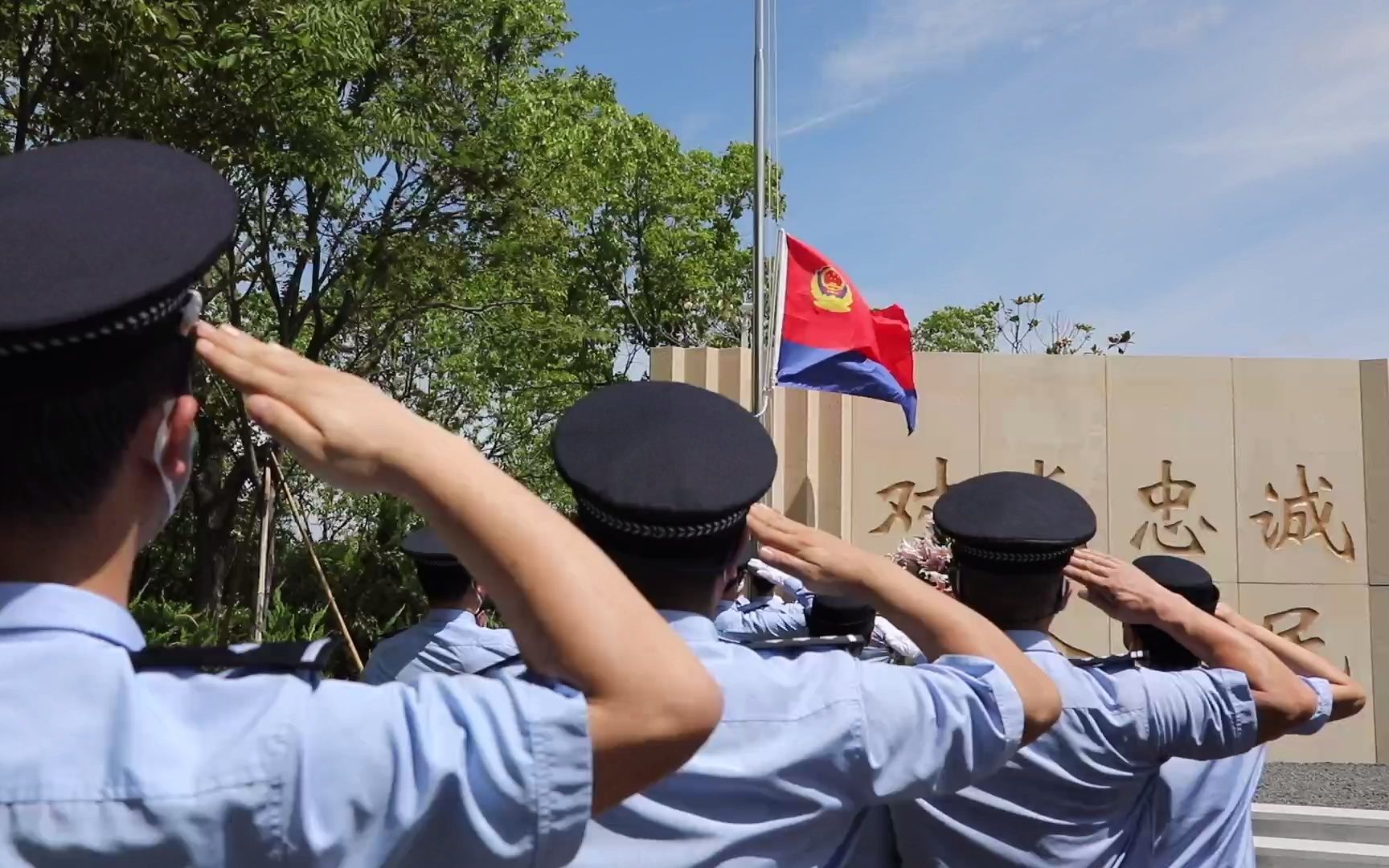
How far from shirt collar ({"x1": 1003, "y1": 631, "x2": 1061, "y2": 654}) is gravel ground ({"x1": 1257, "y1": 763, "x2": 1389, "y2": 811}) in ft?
22.4

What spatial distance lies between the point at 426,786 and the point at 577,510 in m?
0.64

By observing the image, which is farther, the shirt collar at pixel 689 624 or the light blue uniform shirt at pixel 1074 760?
the light blue uniform shirt at pixel 1074 760

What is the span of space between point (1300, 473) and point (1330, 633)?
139 cm

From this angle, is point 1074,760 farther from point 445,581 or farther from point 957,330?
point 957,330

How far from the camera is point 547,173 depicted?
1162 cm

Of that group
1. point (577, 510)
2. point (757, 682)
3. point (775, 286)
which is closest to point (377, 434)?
point (577, 510)

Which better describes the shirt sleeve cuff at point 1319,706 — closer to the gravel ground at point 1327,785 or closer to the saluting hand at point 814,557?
the saluting hand at point 814,557

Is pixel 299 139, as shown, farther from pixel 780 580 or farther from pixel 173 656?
pixel 173 656

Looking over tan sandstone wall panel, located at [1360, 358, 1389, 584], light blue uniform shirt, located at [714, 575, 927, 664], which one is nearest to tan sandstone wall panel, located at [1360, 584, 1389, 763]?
tan sandstone wall panel, located at [1360, 358, 1389, 584]

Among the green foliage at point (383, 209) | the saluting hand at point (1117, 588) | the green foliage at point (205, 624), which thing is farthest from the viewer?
the green foliage at point (205, 624)

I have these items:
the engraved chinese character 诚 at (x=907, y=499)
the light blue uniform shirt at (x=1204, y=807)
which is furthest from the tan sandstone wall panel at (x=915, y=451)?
the light blue uniform shirt at (x=1204, y=807)

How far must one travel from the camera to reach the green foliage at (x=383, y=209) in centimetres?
729

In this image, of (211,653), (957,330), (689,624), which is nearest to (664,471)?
(689,624)

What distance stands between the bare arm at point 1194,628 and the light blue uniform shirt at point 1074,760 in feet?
0.17
